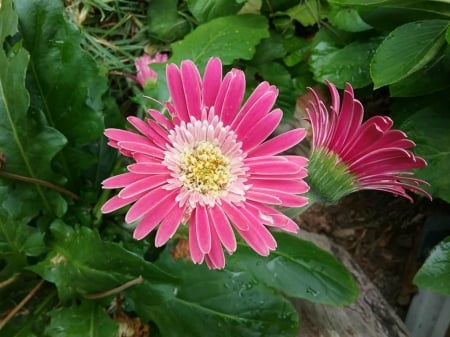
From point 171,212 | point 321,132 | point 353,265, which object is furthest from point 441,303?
point 171,212

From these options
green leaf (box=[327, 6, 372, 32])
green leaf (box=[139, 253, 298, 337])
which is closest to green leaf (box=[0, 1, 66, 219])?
green leaf (box=[139, 253, 298, 337])

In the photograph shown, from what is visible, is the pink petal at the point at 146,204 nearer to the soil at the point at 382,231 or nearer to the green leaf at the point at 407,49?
the green leaf at the point at 407,49

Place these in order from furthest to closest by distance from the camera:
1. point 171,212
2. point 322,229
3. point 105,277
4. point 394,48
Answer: point 322,229
point 394,48
point 105,277
point 171,212

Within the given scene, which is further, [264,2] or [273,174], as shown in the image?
[264,2]

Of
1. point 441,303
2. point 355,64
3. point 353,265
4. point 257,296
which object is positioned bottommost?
point 441,303

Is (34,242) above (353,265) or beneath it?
above

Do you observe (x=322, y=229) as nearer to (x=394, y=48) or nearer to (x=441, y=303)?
(x=441, y=303)

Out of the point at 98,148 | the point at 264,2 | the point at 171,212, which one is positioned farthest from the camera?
the point at 264,2
